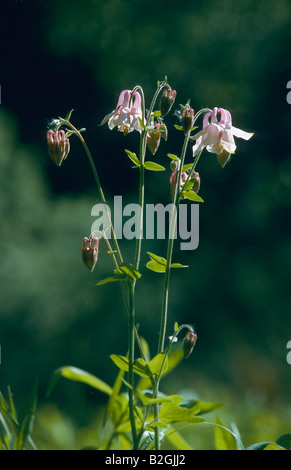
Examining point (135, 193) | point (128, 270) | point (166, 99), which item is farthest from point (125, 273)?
point (135, 193)

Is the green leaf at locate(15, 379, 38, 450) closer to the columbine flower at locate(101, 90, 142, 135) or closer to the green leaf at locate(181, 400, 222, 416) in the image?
the green leaf at locate(181, 400, 222, 416)

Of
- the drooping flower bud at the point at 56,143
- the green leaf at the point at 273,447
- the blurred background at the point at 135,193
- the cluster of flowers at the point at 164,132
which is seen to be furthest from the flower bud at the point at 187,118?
the blurred background at the point at 135,193

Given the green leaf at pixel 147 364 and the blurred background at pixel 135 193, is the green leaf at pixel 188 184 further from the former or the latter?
the blurred background at pixel 135 193

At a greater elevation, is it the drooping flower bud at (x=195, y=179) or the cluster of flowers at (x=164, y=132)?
the cluster of flowers at (x=164, y=132)

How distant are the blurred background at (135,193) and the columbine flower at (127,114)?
1461mm

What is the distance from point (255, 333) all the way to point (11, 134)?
4.40ft

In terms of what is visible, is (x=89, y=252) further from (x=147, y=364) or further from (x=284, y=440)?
(x=284, y=440)

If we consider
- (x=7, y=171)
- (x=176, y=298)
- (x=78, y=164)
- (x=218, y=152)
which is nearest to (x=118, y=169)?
(x=78, y=164)

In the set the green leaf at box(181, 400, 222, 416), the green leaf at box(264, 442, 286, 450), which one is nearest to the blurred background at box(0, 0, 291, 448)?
the green leaf at box(181, 400, 222, 416)

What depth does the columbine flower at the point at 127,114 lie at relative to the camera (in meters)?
0.69

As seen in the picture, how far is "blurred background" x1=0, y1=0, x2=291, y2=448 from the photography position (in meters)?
2.18

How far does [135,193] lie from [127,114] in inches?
62.5

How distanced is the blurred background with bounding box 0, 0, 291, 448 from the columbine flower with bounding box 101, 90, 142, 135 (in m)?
1.46

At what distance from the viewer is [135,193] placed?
2.28 meters
